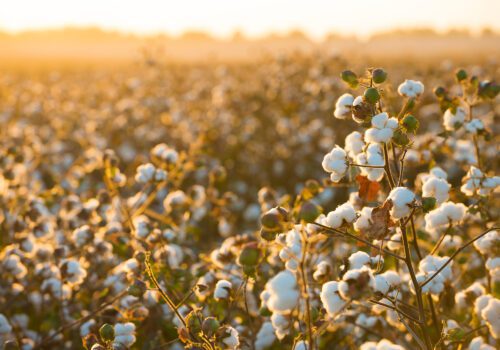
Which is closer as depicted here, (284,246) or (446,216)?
(284,246)

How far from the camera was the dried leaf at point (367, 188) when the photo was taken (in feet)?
7.22

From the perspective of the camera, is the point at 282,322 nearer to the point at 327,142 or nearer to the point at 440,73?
the point at 327,142

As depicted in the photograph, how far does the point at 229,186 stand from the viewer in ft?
23.7

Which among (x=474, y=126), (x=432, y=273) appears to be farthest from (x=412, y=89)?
(x=432, y=273)

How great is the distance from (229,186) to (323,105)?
6.31ft

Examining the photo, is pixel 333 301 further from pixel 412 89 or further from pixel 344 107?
pixel 412 89

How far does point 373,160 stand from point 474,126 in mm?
972

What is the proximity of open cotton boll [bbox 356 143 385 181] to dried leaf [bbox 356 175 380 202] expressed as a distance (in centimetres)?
9

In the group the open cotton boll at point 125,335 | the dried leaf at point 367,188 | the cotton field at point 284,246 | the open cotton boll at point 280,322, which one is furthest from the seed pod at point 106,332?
the dried leaf at point 367,188

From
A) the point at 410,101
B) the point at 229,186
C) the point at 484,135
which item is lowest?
the point at 229,186

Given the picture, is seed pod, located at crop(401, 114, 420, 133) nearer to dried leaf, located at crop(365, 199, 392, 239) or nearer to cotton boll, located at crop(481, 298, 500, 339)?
dried leaf, located at crop(365, 199, 392, 239)

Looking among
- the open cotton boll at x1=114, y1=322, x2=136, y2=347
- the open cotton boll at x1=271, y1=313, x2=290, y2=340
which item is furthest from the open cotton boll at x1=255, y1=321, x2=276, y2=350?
the open cotton boll at x1=114, y1=322, x2=136, y2=347

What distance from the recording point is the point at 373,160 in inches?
80.7

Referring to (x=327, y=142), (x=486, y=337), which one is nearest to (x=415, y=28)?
(x=327, y=142)
